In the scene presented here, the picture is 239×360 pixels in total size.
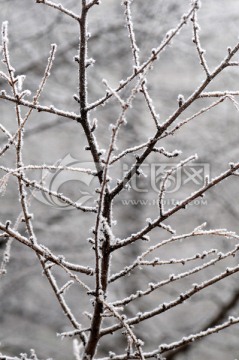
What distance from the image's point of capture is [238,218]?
6406mm

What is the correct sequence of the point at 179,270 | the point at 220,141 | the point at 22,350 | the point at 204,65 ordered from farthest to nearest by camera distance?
the point at 220,141 → the point at 179,270 → the point at 22,350 → the point at 204,65

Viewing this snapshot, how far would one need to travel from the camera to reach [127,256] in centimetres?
591

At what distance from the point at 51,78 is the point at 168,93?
157 cm

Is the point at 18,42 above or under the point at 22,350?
above

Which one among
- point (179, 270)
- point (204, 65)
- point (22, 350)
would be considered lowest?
point (204, 65)

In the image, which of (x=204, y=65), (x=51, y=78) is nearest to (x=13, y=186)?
(x=51, y=78)

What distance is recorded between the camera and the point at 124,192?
6188 mm

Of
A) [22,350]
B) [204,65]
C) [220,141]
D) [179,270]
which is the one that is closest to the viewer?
[204,65]

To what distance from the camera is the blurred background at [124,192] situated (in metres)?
5.90

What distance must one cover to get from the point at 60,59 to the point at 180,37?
5.22 ft

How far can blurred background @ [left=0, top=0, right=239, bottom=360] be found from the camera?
232 inches

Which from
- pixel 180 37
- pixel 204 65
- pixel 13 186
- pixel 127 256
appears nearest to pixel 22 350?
pixel 127 256

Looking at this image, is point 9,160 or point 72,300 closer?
point 9,160

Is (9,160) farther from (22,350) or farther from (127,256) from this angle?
(22,350)
